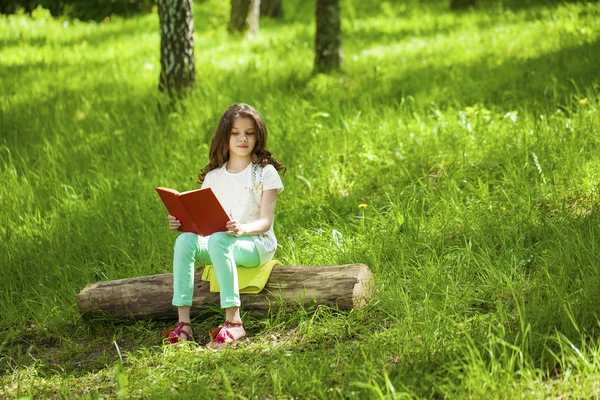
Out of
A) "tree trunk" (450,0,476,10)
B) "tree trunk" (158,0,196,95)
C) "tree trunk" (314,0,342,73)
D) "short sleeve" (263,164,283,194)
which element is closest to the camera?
"short sleeve" (263,164,283,194)

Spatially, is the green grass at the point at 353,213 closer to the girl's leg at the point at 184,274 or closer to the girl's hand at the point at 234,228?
the girl's leg at the point at 184,274

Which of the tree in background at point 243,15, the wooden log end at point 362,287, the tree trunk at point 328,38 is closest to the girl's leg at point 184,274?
the wooden log end at point 362,287

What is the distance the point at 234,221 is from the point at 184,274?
44 cm

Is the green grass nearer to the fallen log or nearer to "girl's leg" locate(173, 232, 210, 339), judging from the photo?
the fallen log

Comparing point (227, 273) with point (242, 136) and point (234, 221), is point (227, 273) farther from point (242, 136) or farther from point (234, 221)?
point (242, 136)

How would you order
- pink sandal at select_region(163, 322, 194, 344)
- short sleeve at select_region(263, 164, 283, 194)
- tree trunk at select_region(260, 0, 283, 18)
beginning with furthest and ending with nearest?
1. tree trunk at select_region(260, 0, 283, 18)
2. short sleeve at select_region(263, 164, 283, 194)
3. pink sandal at select_region(163, 322, 194, 344)

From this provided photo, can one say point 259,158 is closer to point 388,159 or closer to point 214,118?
point 388,159

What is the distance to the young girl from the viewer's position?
12.8 feet

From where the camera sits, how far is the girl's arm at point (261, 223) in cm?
386

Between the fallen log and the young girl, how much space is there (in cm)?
18

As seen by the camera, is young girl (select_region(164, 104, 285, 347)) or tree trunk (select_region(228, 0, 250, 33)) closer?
young girl (select_region(164, 104, 285, 347))

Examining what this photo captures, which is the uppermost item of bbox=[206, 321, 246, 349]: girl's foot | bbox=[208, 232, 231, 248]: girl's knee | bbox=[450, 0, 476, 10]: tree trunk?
bbox=[450, 0, 476, 10]: tree trunk

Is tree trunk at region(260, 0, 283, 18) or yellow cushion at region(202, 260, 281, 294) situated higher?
tree trunk at region(260, 0, 283, 18)

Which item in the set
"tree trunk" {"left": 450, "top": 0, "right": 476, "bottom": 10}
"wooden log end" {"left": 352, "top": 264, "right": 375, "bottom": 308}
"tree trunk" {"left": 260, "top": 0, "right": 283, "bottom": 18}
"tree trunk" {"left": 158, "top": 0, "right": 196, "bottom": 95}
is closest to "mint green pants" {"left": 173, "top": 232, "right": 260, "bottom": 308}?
"wooden log end" {"left": 352, "top": 264, "right": 375, "bottom": 308}
